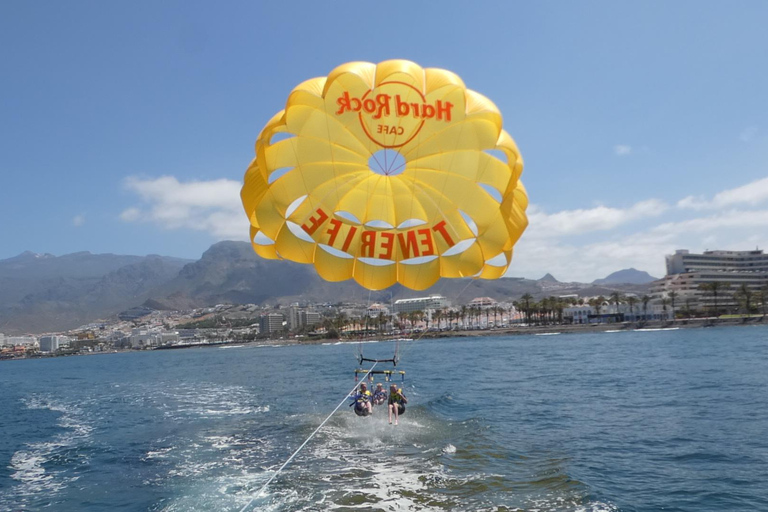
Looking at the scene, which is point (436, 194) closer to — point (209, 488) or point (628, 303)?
point (209, 488)

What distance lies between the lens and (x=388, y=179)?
1627 centimetres

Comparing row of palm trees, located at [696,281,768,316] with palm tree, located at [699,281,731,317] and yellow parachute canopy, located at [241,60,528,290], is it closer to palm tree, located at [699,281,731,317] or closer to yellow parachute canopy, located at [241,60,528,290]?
palm tree, located at [699,281,731,317]

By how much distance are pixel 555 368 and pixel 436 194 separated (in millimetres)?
32348

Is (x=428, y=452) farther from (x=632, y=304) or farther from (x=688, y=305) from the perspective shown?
(x=632, y=304)

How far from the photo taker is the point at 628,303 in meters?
151

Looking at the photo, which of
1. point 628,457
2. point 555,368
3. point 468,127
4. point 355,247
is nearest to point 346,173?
point 355,247

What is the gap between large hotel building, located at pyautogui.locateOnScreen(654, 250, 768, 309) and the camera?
147 metres

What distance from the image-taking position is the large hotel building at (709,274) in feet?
483

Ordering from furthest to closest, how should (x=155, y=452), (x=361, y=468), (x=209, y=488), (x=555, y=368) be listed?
(x=555, y=368) < (x=155, y=452) < (x=361, y=468) < (x=209, y=488)

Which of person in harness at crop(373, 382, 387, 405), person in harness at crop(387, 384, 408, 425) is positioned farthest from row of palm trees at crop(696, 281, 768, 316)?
person in harness at crop(373, 382, 387, 405)

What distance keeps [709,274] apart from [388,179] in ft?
539

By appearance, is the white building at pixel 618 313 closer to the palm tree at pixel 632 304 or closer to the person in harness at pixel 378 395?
the palm tree at pixel 632 304

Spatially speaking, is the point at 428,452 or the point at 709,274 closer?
the point at 428,452

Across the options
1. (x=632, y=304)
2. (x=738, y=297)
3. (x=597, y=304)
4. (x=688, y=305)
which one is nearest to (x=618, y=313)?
(x=632, y=304)
